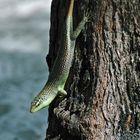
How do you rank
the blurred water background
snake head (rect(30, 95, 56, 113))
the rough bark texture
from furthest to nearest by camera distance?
the blurred water background, snake head (rect(30, 95, 56, 113)), the rough bark texture

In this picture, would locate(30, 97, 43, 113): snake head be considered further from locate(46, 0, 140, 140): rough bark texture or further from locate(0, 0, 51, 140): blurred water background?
locate(0, 0, 51, 140): blurred water background

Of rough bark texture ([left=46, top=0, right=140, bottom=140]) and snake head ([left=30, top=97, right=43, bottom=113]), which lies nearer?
rough bark texture ([left=46, top=0, right=140, bottom=140])

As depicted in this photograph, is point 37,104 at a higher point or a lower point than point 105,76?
lower

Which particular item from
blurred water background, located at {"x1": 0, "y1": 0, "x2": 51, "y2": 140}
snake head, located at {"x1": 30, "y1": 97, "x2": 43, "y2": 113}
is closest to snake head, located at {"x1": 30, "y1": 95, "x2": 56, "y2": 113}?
snake head, located at {"x1": 30, "y1": 97, "x2": 43, "y2": 113}

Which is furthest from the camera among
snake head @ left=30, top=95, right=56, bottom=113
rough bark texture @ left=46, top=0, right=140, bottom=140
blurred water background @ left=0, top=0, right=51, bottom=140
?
blurred water background @ left=0, top=0, right=51, bottom=140

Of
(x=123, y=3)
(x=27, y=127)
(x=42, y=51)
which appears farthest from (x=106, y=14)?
(x=42, y=51)

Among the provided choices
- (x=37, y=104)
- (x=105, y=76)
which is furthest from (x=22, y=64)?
(x=105, y=76)

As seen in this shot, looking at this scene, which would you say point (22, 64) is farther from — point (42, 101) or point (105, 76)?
point (105, 76)
